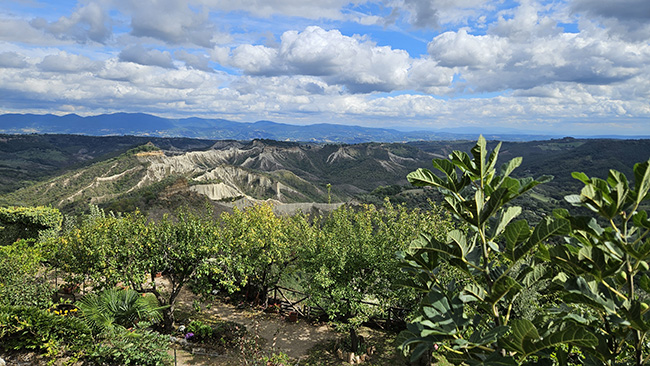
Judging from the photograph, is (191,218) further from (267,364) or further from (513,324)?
(513,324)

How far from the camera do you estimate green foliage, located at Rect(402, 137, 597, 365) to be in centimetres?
242

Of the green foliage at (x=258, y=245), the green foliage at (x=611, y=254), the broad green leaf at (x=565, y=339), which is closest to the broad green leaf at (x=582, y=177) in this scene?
the green foliage at (x=611, y=254)

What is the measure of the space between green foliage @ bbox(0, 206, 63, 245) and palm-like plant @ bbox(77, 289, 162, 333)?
1594cm

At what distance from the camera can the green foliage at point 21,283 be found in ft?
35.3

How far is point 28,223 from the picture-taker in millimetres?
23219

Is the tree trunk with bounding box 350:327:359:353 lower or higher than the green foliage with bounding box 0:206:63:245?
lower

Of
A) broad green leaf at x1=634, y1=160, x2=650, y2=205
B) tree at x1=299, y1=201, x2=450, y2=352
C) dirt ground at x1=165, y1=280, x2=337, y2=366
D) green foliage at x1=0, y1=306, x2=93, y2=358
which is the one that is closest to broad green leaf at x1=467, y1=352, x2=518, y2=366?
broad green leaf at x1=634, y1=160, x2=650, y2=205

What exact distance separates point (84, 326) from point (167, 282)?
A: 9812mm

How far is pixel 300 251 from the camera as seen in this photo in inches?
581

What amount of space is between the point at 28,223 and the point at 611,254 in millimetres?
30645

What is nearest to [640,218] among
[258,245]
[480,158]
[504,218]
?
[504,218]

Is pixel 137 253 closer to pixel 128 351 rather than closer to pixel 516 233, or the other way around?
pixel 128 351

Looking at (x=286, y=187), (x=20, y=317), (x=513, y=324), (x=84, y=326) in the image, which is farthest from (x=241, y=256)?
(x=286, y=187)

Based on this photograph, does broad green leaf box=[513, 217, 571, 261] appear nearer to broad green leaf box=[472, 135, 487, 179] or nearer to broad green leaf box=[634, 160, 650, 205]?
broad green leaf box=[634, 160, 650, 205]
